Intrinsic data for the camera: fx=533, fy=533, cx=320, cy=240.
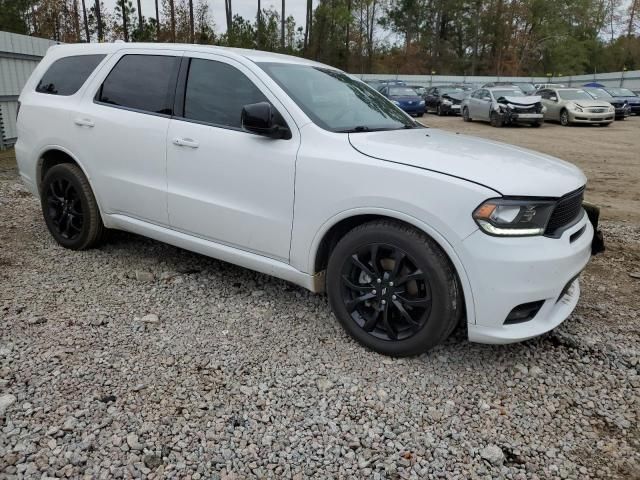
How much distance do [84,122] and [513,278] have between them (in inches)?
134

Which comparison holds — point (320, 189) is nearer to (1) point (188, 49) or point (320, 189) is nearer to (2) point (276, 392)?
(2) point (276, 392)

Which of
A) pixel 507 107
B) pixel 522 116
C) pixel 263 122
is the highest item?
pixel 263 122

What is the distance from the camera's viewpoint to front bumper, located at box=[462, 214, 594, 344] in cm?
267

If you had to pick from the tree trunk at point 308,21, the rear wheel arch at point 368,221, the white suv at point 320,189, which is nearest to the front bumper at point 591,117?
the white suv at point 320,189

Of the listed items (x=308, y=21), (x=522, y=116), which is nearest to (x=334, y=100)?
(x=522, y=116)

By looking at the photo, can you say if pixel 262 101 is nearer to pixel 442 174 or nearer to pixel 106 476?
pixel 442 174

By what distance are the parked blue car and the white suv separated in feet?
70.9

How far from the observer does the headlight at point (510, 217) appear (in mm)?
2664

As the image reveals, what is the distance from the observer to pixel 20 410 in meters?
2.58

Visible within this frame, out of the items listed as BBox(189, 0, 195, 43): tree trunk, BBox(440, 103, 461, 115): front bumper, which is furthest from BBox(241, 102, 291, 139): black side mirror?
BBox(189, 0, 195, 43): tree trunk

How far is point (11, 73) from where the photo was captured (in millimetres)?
10070

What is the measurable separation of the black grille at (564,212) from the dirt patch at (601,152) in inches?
154

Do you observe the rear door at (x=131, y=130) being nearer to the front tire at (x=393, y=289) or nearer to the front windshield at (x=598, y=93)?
the front tire at (x=393, y=289)

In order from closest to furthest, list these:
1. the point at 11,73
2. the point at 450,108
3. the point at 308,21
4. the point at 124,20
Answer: the point at 11,73 → the point at 450,108 → the point at 124,20 → the point at 308,21
